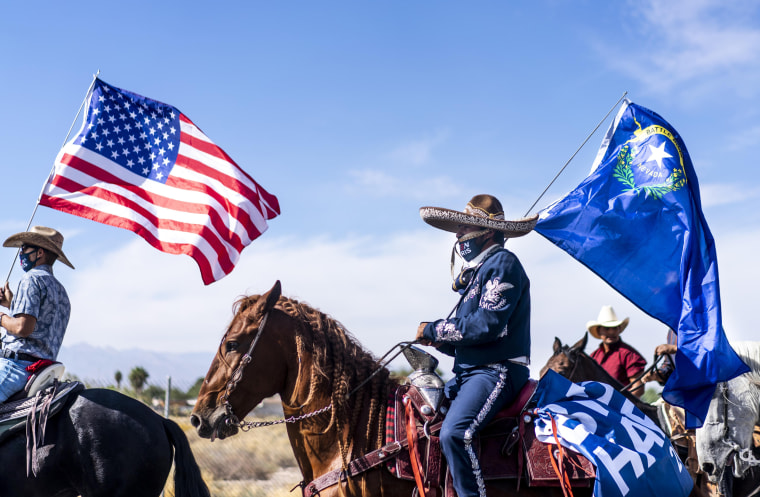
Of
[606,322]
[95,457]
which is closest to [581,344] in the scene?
[606,322]

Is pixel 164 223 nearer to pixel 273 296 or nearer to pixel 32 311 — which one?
pixel 32 311

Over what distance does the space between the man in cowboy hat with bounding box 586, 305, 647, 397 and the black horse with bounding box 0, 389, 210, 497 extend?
18.0 feet

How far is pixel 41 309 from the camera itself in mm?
6863

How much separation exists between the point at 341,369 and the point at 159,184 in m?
3.59

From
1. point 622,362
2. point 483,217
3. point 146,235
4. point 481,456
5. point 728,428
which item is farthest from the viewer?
point 622,362

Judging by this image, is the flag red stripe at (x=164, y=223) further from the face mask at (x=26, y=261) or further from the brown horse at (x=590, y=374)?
the brown horse at (x=590, y=374)

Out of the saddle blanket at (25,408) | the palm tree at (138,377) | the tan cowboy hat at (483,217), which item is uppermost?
the tan cowboy hat at (483,217)

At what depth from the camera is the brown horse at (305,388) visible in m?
5.06

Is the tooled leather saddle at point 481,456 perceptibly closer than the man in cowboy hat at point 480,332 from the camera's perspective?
No

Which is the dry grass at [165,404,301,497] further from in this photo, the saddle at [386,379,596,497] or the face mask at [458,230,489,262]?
the face mask at [458,230,489,262]

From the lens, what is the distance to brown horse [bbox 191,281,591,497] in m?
5.06

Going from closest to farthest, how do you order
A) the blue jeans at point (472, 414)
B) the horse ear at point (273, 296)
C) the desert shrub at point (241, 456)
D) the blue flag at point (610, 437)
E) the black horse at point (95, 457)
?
the blue jeans at point (472, 414), the blue flag at point (610, 437), the horse ear at point (273, 296), the black horse at point (95, 457), the desert shrub at point (241, 456)

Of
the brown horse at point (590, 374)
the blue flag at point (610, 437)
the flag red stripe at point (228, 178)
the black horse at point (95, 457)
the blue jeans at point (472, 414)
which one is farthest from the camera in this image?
the brown horse at point (590, 374)

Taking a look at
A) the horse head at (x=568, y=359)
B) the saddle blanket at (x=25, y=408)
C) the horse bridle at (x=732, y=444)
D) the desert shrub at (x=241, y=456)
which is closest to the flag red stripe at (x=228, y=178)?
the saddle blanket at (x=25, y=408)
